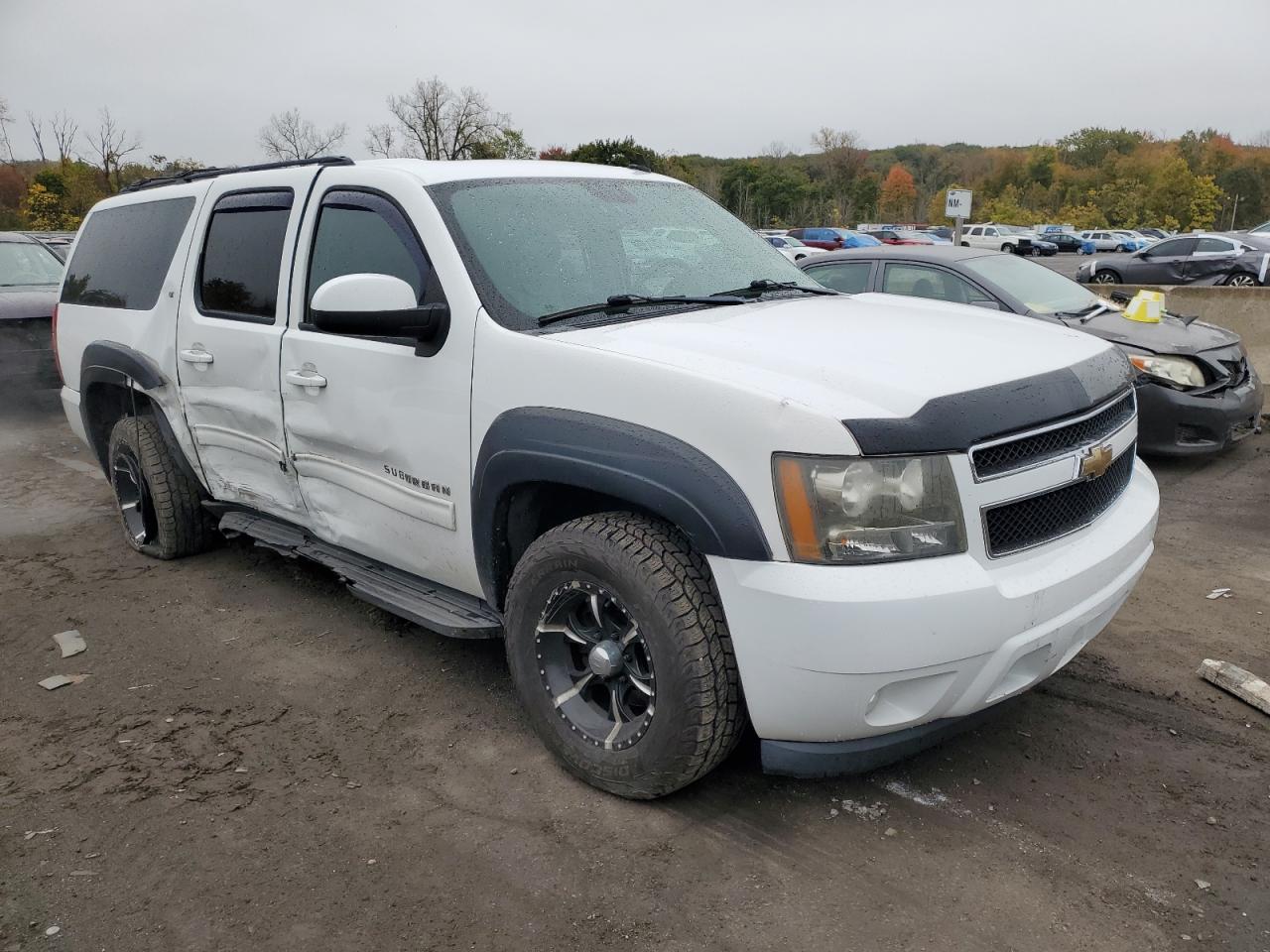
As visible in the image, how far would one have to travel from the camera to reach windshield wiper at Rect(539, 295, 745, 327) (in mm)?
3125

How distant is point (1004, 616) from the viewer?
2.48 m

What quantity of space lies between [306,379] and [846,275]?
494 cm

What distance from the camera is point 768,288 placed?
373 centimetres

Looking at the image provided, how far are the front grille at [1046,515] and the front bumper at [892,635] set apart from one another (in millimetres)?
42

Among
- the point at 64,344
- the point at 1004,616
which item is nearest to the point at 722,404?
the point at 1004,616

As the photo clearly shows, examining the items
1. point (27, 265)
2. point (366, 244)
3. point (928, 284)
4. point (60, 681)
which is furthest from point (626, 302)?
point (27, 265)

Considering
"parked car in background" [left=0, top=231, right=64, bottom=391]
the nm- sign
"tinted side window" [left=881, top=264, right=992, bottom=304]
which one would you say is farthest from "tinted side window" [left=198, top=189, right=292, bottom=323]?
the nm- sign

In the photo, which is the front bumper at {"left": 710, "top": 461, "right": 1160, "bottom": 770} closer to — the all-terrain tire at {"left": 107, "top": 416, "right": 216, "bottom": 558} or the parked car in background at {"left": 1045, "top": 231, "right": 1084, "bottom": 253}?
the all-terrain tire at {"left": 107, "top": 416, "right": 216, "bottom": 558}

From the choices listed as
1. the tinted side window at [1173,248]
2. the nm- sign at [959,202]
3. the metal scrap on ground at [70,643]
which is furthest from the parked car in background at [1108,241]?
the metal scrap on ground at [70,643]

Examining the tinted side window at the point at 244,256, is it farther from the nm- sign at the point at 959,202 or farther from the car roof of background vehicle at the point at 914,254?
the nm- sign at the point at 959,202

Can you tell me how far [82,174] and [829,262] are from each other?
114ft

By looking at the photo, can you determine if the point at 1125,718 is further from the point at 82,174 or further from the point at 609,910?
the point at 82,174

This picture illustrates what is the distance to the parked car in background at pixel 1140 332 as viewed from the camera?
6.69 meters

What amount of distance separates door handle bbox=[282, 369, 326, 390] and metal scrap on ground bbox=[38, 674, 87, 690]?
148 centimetres
